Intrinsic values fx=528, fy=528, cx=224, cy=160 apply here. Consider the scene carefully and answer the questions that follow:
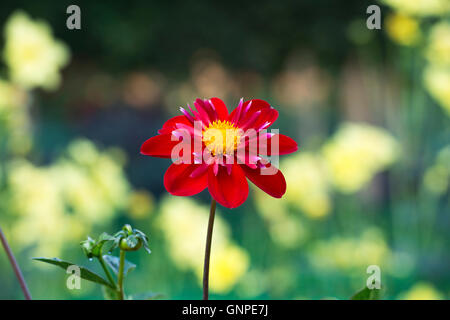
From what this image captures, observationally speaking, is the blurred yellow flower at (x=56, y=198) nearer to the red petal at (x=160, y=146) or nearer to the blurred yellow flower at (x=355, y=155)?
the blurred yellow flower at (x=355, y=155)

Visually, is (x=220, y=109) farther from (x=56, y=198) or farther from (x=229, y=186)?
(x=56, y=198)

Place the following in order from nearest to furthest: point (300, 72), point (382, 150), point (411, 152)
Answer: point (382, 150)
point (411, 152)
point (300, 72)

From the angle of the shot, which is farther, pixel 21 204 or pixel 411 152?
pixel 411 152

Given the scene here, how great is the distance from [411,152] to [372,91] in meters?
0.20

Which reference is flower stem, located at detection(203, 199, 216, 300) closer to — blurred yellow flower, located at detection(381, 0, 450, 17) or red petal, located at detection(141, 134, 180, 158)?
red petal, located at detection(141, 134, 180, 158)

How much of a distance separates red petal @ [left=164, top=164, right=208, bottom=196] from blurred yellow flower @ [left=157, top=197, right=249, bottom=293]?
17.0 inches

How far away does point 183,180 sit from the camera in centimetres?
17

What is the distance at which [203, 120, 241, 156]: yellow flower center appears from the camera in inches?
6.9

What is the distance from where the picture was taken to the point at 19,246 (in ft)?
2.00

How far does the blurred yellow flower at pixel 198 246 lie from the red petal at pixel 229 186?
16.9 inches

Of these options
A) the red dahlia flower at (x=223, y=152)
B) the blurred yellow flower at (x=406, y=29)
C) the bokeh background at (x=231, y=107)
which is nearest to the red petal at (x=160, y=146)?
the red dahlia flower at (x=223, y=152)

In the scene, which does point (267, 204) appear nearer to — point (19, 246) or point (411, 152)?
point (19, 246)

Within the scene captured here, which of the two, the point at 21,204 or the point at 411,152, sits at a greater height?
the point at 411,152
